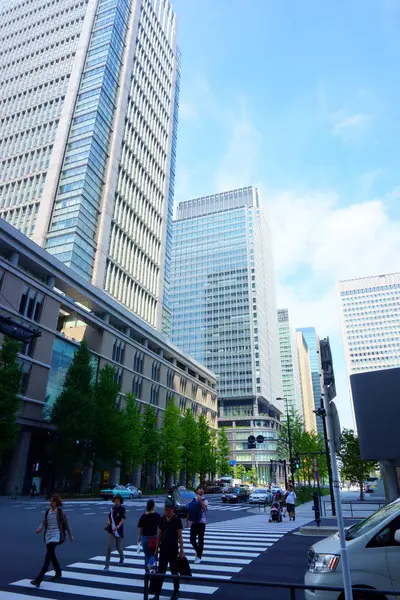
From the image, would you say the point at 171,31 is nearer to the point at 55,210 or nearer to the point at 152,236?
the point at 152,236

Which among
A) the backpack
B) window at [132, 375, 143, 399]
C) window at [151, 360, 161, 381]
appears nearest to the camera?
the backpack

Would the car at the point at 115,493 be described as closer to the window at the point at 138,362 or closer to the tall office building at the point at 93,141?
the window at the point at 138,362

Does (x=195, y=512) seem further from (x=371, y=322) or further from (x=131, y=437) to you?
(x=371, y=322)

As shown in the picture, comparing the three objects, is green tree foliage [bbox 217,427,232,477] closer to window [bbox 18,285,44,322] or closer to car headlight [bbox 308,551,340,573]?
window [bbox 18,285,44,322]

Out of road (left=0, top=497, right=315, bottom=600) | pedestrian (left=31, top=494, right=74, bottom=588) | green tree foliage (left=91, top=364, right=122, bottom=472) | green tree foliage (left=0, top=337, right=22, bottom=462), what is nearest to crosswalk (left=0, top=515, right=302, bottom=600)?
road (left=0, top=497, right=315, bottom=600)

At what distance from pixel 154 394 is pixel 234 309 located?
72.3 meters

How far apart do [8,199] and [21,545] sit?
64.9 m

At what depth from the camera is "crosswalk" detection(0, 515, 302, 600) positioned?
23.7ft

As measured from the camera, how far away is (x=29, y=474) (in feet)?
128

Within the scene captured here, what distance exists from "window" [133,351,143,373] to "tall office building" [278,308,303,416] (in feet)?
397

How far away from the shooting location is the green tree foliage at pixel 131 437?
41281 millimetres

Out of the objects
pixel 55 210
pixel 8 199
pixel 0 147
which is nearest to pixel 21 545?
pixel 55 210

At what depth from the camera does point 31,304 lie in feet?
128

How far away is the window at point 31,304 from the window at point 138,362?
786 inches
